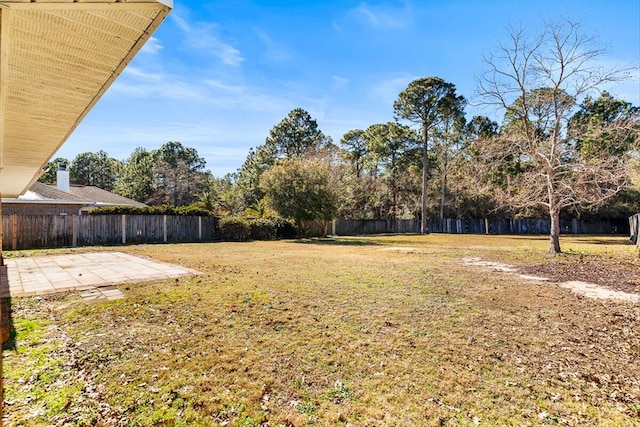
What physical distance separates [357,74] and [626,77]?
9.83 m

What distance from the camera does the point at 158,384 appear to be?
8.67ft

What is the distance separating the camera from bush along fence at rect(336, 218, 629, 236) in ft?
101

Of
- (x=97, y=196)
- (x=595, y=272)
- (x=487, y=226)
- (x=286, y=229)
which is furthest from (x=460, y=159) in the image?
(x=97, y=196)

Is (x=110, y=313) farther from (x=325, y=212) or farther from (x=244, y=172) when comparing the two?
(x=244, y=172)

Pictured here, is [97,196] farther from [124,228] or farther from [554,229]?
[554,229]

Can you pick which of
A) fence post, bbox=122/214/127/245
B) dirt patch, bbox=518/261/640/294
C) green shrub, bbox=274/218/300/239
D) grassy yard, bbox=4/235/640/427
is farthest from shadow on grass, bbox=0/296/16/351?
green shrub, bbox=274/218/300/239

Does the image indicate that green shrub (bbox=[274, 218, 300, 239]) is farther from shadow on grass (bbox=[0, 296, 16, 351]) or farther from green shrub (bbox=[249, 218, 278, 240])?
shadow on grass (bbox=[0, 296, 16, 351])

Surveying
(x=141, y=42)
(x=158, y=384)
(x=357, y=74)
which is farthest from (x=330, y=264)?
(x=357, y=74)

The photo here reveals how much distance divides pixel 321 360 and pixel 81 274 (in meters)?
6.50

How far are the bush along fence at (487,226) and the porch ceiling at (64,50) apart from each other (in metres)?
26.8

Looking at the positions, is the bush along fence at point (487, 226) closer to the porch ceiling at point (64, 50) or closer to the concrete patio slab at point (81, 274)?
the concrete patio slab at point (81, 274)

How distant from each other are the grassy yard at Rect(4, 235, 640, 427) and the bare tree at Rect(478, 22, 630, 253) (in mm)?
7917

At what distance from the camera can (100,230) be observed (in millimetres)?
15078

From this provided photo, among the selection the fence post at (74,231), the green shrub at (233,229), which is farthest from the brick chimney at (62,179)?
the green shrub at (233,229)
